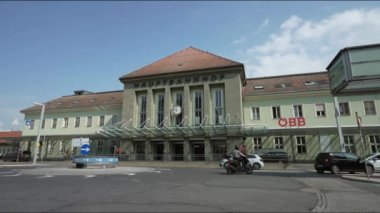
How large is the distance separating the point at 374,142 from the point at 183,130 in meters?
24.2

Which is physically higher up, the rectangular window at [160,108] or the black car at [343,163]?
the rectangular window at [160,108]

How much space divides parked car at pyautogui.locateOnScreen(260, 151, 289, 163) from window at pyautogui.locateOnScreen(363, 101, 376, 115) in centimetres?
1330

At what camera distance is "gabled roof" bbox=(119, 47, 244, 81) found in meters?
40.6

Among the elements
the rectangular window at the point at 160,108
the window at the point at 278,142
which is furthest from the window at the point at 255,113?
the rectangular window at the point at 160,108

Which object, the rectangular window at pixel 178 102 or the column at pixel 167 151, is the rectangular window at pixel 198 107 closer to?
the rectangular window at pixel 178 102

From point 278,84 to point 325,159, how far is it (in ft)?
78.6

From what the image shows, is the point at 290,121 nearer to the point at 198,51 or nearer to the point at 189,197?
the point at 198,51

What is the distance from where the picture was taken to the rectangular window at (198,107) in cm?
3969

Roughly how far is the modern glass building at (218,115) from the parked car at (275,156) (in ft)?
9.56

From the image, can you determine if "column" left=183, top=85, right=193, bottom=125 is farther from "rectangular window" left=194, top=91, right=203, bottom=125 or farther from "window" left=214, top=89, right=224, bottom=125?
"window" left=214, top=89, right=224, bottom=125

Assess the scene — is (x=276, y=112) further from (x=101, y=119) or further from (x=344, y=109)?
(x=101, y=119)

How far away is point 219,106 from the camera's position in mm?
39438

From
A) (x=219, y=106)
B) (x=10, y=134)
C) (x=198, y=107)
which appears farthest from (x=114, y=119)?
(x=10, y=134)

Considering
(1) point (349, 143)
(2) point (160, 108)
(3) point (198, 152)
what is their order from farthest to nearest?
(2) point (160, 108) < (3) point (198, 152) < (1) point (349, 143)
